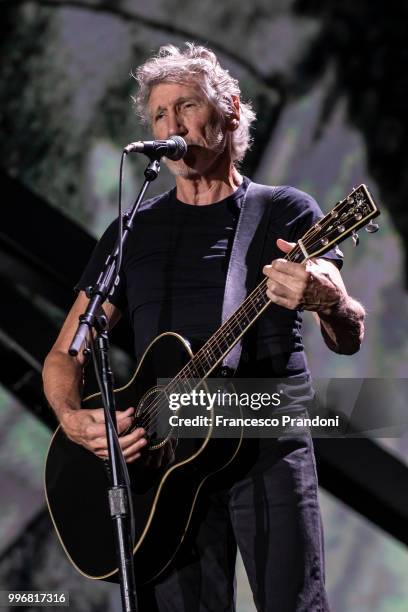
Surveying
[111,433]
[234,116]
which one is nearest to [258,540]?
[111,433]

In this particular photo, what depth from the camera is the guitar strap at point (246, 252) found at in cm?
207

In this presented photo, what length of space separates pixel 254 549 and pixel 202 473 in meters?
0.21

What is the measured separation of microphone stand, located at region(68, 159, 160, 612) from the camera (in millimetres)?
1683

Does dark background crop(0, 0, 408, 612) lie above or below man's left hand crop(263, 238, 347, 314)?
above

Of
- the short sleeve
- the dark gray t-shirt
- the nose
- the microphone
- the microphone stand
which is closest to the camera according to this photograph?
the microphone stand

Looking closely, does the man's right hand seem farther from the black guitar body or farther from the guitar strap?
the guitar strap

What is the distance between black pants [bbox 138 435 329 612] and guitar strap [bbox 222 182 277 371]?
260 mm

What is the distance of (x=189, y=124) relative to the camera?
7.48 feet

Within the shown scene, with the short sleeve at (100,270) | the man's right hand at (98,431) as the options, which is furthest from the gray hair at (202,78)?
the man's right hand at (98,431)

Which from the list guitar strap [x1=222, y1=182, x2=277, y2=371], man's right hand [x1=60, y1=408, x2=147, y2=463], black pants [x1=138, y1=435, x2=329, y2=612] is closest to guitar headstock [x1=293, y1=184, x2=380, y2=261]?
guitar strap [x1=222, y1=182, x2=277, y2=371]

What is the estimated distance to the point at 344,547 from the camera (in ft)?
10.1

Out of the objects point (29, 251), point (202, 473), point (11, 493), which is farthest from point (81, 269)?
point (202, 473)

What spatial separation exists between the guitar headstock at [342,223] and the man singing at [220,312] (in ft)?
0.14

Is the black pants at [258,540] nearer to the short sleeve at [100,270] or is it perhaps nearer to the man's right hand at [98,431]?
the man's right hand at [98,431]
